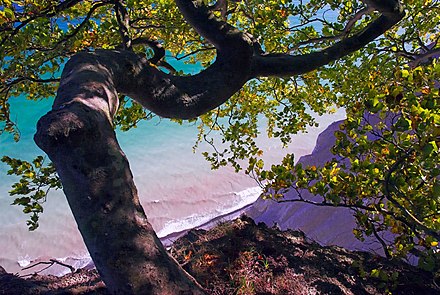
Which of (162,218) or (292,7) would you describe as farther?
(162,218)

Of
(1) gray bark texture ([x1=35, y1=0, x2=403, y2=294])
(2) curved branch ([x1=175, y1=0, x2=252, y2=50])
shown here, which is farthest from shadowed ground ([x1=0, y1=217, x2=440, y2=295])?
(2) curved branch ([x1=175, y1=0, x2=252, y2=50])

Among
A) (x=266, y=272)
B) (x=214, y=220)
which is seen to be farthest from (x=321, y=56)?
(x=214, y=220)

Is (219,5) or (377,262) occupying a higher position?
(219,5)

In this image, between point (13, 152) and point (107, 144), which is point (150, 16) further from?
point (13, 152)

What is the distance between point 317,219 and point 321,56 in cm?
910

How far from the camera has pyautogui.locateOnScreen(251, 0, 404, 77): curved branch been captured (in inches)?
147

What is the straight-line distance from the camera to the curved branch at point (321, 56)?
3.73 m

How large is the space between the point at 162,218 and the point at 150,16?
9.93 m

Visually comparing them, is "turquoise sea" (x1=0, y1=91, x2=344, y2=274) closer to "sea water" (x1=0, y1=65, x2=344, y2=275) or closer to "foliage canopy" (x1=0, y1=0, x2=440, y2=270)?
"sea water" (x1=0, y1=65, x2=344, y2=275)

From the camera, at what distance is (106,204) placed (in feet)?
5.91

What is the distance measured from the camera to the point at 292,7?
5926 mm

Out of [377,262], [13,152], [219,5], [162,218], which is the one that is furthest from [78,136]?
[13,152]

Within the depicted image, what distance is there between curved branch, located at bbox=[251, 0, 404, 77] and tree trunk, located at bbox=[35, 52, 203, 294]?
2141mm

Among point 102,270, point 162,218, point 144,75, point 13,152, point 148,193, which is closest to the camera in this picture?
point 102,270
